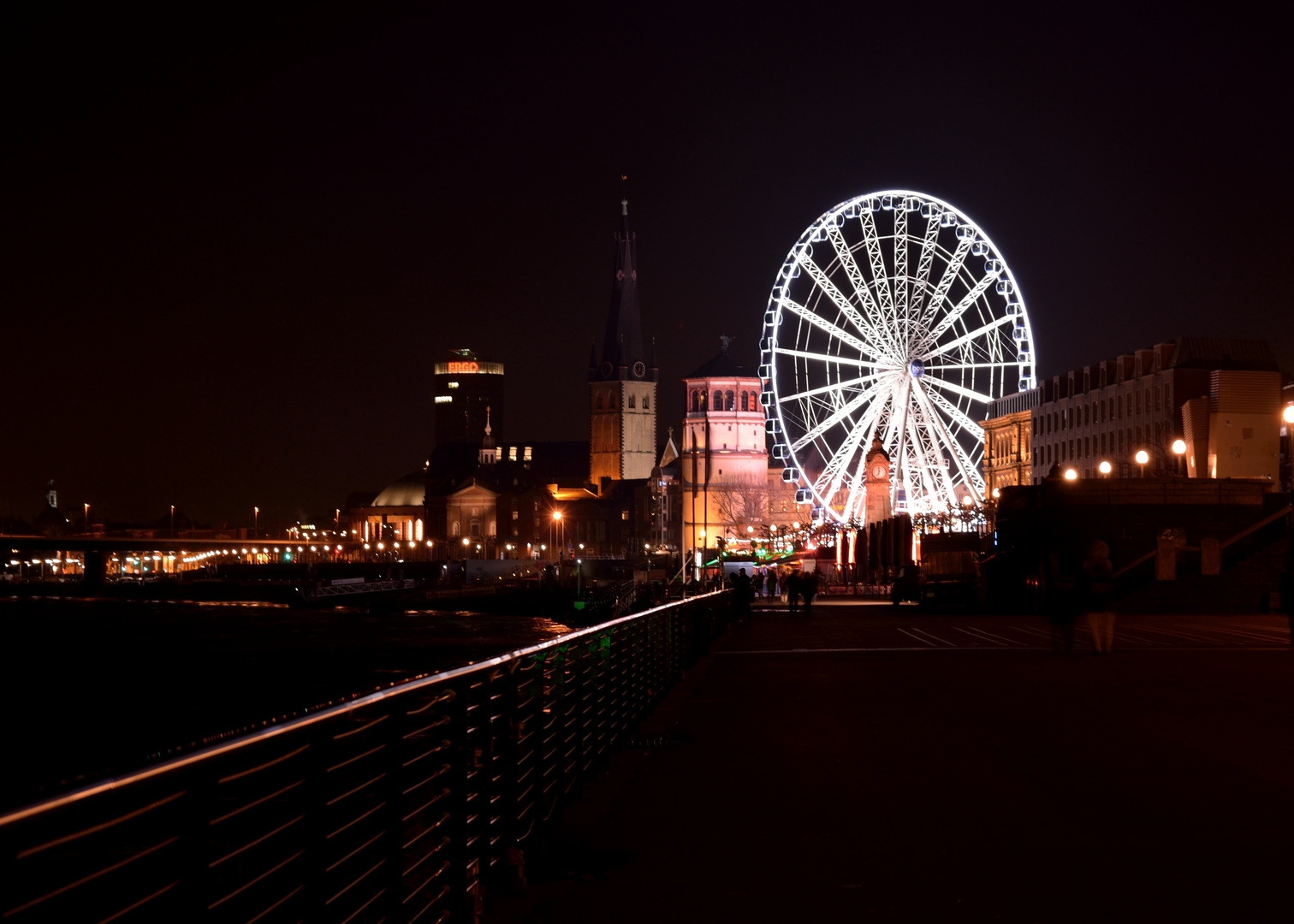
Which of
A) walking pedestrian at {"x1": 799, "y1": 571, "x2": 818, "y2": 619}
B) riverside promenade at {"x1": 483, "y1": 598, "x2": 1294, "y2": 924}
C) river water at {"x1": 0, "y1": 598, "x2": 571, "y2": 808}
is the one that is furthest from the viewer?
walking pedestrian at {"x1": 799, "y1": 571, "x2": 818, "y2": 619}

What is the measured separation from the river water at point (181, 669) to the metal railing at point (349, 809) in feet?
0.57

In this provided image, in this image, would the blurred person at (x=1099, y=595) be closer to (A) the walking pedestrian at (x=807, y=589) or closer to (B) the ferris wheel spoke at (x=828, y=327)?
(A) the walking pedestrian at (x=807, y=589)

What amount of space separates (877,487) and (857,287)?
21.5m

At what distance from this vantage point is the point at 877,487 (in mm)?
82875

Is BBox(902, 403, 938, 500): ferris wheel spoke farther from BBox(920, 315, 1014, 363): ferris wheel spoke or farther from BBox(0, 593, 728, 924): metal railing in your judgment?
BBox(0, 593, 728, 924): metal railing

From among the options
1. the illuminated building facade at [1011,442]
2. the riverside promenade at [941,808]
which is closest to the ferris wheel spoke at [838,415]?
the riverside promenade at [941,808]

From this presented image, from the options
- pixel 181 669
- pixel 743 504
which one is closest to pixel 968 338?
pixel 181 669

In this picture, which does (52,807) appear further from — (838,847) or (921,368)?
(921,368)

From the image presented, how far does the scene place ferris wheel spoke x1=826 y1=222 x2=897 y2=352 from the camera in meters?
63.3

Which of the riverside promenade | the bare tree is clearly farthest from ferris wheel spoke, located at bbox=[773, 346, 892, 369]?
the bare tree

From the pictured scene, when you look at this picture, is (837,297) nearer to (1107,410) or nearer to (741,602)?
(741,602)

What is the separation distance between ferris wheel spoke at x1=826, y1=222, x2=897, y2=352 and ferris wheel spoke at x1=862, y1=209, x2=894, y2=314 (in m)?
0.37

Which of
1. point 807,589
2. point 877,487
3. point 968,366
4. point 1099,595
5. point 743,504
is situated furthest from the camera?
point 743,504

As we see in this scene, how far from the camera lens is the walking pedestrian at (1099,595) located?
28031mm
